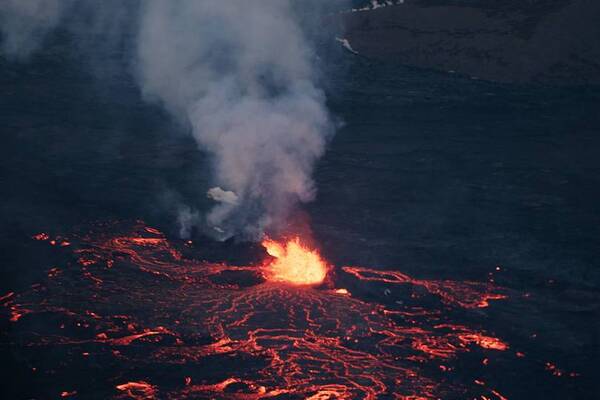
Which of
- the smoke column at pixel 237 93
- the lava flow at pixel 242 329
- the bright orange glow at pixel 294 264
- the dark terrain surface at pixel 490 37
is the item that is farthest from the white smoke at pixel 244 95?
the dark terrain surface at pixel 490 37

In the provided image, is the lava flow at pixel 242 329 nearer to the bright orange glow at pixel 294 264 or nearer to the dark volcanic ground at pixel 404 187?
the bright orange glow at pixel 294 264

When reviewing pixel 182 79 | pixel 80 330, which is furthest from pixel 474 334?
pixel 182 79

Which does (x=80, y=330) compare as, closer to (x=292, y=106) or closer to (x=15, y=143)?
(x=292, y=106)

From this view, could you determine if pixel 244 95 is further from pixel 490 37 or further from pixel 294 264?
pixel 490 37

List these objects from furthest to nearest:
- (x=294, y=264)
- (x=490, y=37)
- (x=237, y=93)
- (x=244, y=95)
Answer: (x=490, y=37) → (x=244, y=95) → (x=237, y=93) → (x=294, y=264)

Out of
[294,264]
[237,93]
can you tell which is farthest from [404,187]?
[237,93]

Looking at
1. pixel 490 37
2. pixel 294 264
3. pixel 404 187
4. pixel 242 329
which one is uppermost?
pixel 490 37
